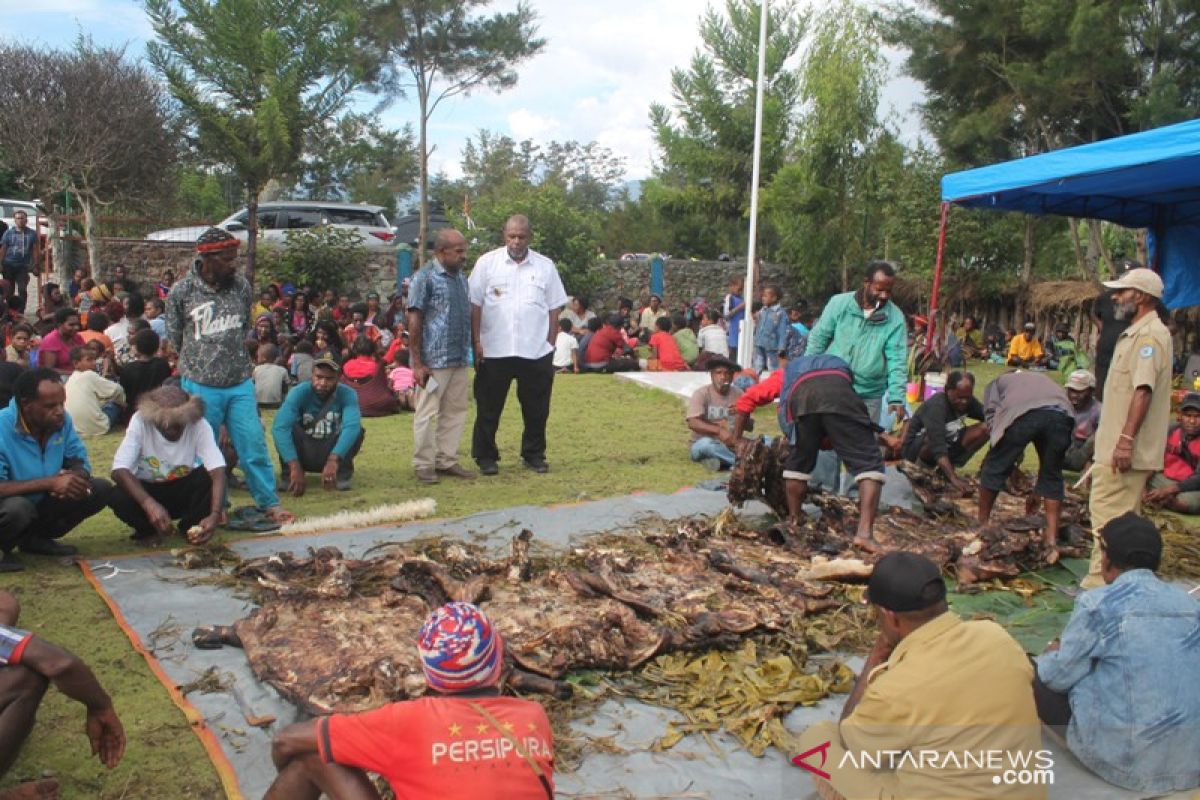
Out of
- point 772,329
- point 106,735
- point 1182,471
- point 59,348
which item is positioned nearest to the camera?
point 106,735

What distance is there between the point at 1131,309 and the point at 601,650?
11.0 feet

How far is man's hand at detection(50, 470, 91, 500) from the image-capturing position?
512cm

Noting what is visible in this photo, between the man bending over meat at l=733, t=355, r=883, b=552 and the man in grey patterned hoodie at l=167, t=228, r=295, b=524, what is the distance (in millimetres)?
3104

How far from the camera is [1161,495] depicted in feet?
24.2

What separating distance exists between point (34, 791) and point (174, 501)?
9.90 ft

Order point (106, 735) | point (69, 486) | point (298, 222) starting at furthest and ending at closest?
point (298, 222) < point (69, 486) < point (106, 735)

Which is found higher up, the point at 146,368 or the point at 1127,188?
the point at 1127,188

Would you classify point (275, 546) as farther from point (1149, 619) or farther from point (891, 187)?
point (891, 187)

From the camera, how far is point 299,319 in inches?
618

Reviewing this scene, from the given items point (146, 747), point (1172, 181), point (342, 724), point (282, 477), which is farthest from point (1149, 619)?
point (1172, 181)

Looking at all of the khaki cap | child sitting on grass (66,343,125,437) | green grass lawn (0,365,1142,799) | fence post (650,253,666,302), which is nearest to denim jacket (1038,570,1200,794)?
the khaki cap

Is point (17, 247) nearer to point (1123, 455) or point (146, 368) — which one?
point (146, 368)

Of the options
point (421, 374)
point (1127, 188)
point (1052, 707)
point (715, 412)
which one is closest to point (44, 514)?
point (421, 374)

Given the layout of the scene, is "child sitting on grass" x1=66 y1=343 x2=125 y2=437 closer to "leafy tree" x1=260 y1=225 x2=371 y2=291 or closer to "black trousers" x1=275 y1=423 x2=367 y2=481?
"black trousers" x1=275 y1=423 x2=367 y2=481
